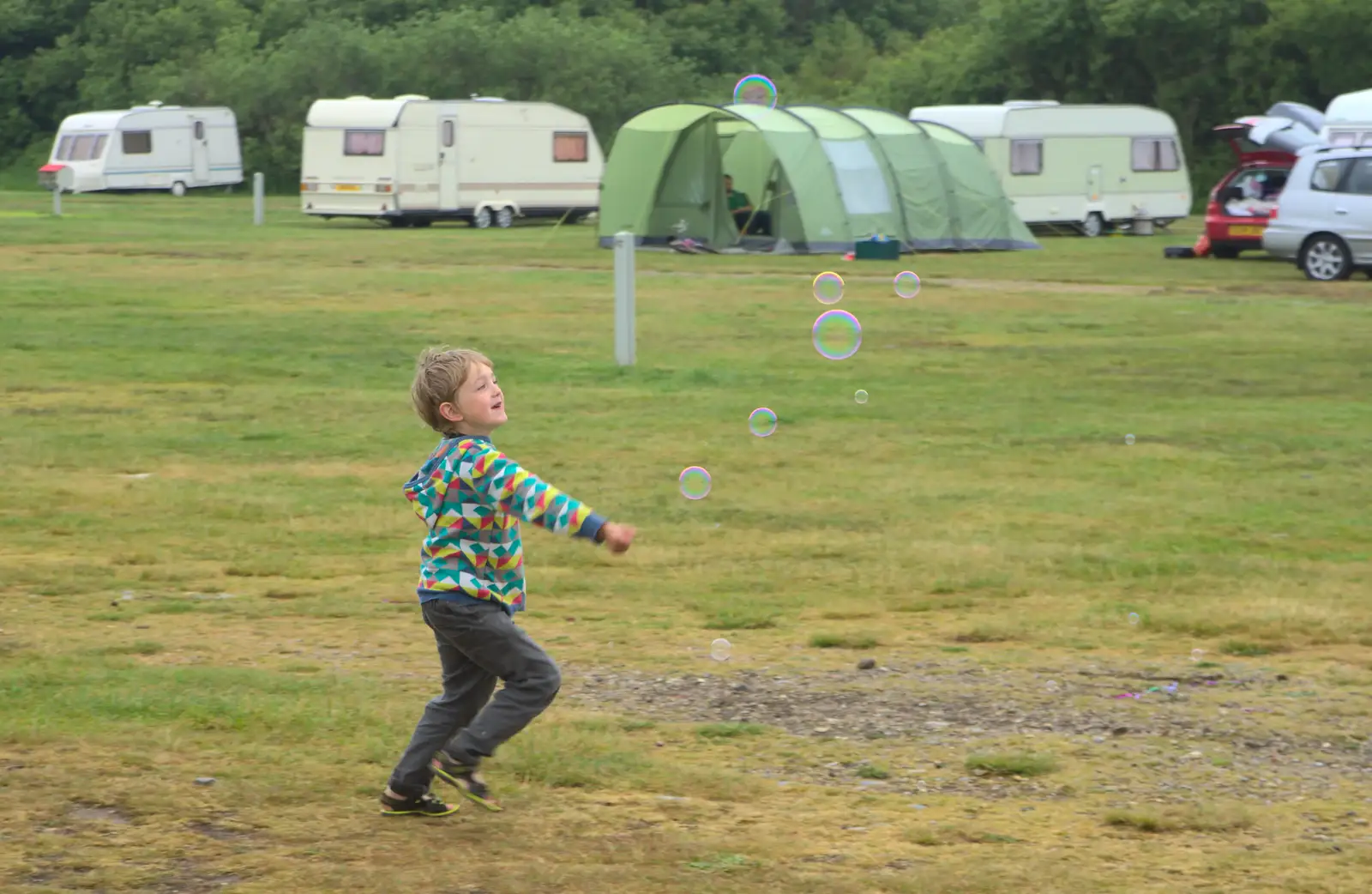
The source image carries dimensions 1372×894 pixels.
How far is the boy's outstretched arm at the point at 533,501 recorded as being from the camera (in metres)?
5.12

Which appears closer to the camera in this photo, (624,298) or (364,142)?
(624,298)

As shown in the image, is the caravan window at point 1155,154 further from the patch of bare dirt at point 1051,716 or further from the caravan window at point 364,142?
the patch of bare dirt at point 1051,716

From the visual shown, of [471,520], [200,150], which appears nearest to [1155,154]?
[200,150]

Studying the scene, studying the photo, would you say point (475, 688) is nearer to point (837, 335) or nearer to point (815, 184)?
point (837, 335)

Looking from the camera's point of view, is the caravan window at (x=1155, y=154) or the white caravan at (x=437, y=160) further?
the white caravan at (x=437, y=160)

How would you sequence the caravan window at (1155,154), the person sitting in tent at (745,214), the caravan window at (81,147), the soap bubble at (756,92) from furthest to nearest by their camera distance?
the caravan window at (81,147)
the caravan window at (1155,154)
the person sitting in tent at (745,214)
the soap bubble at (756,92)

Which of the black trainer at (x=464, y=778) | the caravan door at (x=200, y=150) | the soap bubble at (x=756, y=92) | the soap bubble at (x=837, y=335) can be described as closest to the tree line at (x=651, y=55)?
the caravan door at (x=200, y=150)

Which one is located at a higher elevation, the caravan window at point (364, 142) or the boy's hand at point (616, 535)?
the caravan window at point (364, 142)

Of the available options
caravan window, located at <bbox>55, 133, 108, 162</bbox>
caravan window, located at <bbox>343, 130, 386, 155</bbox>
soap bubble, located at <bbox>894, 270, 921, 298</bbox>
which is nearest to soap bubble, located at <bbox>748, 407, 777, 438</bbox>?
soap bubble, located at <bbox>894, 270, 921, 298</bbox>

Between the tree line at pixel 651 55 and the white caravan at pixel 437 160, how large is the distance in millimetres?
15718

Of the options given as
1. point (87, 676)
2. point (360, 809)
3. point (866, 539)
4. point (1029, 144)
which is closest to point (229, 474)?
point (866, 539)

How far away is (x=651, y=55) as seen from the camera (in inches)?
2554

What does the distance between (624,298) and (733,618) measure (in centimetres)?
904

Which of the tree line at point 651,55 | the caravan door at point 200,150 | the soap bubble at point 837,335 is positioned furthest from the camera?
the caravan door at point 200,150
